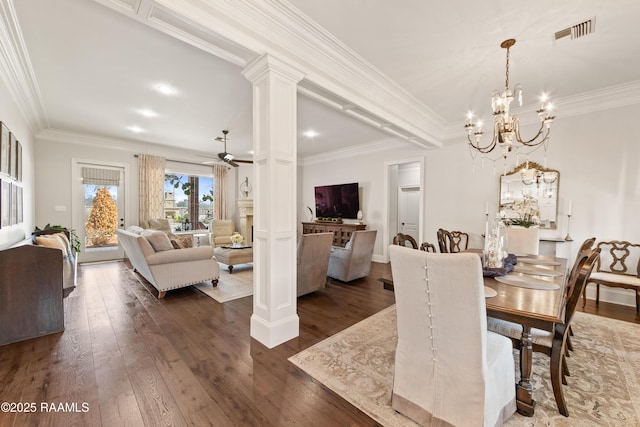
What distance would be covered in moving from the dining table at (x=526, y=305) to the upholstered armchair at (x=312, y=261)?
5.39ft

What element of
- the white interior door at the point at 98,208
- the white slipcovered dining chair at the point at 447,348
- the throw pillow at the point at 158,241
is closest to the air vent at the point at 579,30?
the white slipcovered dining chair at the point at 447,348

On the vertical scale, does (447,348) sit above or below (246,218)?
below

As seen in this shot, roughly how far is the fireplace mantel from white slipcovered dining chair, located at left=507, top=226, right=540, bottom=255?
596 cm

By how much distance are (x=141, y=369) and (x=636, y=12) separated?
4.82 metres

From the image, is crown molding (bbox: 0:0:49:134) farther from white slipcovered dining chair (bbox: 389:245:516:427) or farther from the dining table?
the dining table

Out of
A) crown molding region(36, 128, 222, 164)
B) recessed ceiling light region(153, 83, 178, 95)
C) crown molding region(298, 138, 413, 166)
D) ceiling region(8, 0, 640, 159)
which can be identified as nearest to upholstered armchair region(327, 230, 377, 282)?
ceiling region(8, 0, 640, 159)

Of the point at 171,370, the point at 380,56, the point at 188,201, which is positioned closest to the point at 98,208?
the point at 188,201

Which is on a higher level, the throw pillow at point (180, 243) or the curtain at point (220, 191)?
the curtain at point (220, 191)

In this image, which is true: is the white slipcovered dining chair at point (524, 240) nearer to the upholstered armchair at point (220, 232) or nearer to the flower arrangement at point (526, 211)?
the flower arrangement at point (526, 211)

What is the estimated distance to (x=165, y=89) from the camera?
350 cm

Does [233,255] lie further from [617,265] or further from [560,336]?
[617,265]

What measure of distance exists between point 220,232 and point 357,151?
422 centimetres

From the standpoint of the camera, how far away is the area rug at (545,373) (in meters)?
1.57

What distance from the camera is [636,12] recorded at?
7.02ft
